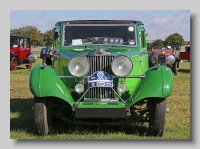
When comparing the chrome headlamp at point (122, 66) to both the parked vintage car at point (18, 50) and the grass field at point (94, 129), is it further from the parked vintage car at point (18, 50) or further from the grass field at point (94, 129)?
the parked vintage car at point (18, 50)

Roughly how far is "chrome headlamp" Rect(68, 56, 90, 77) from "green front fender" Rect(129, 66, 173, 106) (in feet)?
2.81

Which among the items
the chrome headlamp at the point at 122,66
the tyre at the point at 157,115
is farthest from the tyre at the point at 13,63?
the tyre at the point at 157,115

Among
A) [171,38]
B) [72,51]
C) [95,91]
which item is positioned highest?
[171,38]

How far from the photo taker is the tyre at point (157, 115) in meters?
5.18

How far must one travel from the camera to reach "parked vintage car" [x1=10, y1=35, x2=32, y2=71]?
60.0ft

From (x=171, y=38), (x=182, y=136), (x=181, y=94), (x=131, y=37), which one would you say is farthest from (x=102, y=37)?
(x=171, y=38)

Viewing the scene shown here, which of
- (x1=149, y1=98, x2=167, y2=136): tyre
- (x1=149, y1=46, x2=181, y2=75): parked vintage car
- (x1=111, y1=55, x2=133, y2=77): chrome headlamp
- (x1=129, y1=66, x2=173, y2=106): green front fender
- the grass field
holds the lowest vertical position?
the grass field

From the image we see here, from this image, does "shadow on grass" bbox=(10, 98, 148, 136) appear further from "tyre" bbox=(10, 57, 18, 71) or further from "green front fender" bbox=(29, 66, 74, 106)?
"tyre" bbox=(10, 57, 18, 71)

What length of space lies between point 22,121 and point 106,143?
77.3 inches

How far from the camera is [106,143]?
5.04 m

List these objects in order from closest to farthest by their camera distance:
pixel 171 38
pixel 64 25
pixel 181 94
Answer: pixel 64 25 → pixel 181 94 → pixel 171 38

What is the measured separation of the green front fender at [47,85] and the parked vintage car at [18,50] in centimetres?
1296

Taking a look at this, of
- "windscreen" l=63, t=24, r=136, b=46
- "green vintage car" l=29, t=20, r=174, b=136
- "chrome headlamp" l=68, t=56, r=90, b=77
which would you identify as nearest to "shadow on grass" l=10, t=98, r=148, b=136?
"green vintage car" l=29, t=20, r=174, b=136

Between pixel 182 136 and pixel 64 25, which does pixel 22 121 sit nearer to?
pixel 64 25
